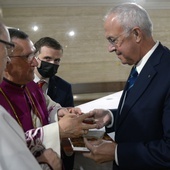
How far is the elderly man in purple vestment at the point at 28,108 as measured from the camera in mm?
1642

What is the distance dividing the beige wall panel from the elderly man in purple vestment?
15.8ft

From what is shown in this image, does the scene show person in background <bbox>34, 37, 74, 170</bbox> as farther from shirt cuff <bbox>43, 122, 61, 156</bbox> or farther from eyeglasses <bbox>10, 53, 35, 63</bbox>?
shirt cuff <bbox>43, 122, 61, 156</bbox>

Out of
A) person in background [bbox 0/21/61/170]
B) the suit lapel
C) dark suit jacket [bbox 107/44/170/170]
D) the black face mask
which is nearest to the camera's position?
person in background [bbox 0/21/61/170]

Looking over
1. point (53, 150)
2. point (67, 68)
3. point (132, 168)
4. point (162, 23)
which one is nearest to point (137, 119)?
point (132, 168)

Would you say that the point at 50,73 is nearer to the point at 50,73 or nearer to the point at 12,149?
the point at 50,73

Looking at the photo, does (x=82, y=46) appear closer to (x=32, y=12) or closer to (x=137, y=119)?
(x=32, y=12)

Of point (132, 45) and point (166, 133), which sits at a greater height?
point (132, 45)

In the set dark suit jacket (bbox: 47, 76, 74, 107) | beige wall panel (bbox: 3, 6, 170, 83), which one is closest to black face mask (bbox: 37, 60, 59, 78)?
dark suit jacket (bbox: 47, 76, 74, 107)

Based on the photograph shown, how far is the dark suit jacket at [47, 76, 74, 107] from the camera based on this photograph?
2.99 meters

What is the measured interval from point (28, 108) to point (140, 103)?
33.5 inches

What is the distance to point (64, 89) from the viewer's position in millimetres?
3066

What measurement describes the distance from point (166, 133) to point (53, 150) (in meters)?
0.72

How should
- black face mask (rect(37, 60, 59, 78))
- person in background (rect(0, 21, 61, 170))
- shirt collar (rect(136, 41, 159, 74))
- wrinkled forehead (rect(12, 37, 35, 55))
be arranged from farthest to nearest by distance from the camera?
black face mask (rect(37, 60, 59, 78)), wrinkled forehead (rect(12, 37, 35, 55)), shirt collar (rect(136, 41, 159, 74)), person in background (rect(0, 21, 61, 170))

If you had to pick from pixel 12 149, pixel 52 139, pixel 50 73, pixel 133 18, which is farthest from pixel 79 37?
pixel 12 149
